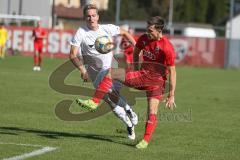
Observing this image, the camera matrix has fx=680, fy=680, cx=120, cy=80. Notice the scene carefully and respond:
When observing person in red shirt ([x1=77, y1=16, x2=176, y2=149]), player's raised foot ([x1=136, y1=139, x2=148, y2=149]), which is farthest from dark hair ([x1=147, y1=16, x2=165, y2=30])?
player's raised foot ([x1=136, y1=139, x2=148, y2=149])

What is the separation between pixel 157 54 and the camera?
9.94m

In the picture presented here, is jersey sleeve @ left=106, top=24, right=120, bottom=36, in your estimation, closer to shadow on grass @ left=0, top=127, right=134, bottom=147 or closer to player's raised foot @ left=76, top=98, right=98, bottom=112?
player's raised foot @ left=76, top=98, right=98, bottom=112

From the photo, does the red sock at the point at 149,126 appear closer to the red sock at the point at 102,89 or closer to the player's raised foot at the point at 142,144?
the player's raised foot at the point at 142,144

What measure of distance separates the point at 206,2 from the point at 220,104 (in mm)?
81378

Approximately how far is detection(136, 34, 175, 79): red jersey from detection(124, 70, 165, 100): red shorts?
0.09 m

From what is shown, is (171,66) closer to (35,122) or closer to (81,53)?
(81,53)

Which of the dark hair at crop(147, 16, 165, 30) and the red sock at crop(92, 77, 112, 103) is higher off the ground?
the dark hair at crop(147, 16, 165, 30)

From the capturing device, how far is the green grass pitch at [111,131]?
9.27m

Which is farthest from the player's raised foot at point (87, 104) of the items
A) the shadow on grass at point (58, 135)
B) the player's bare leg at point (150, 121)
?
the player's bare leg at point (150, 121)

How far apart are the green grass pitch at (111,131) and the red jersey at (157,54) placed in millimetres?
1161

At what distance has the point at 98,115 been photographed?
1398 cm

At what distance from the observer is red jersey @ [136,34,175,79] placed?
985cm

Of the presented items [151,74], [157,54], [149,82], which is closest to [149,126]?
Answer: [149,82]

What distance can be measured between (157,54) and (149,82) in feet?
1.76
